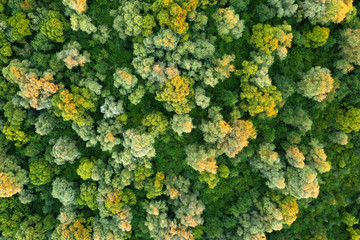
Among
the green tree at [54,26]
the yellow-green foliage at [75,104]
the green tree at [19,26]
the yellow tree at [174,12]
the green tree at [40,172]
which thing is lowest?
the green tree at [40,172]

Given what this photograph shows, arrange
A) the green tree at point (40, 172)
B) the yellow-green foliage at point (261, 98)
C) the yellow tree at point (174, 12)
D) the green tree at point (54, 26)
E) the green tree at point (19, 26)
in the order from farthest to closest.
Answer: the green tree at point (40, 172)
the yellow-green foliage at point (261, 98)
the green tree at point (19, 26)
the green tree at point (54, 26)
the yellow tree at point (174, 12)

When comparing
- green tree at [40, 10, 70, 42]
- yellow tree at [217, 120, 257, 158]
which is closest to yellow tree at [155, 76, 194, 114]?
yellow tree at [217, 120, 257, 158]

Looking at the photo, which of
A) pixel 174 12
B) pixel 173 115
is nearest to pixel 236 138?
pixel 173 115

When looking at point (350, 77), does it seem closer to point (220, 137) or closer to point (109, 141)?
point (220, 137)

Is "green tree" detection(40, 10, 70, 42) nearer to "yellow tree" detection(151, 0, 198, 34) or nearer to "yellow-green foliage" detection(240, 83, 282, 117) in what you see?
"yellow tree" detection(151, 0, 198, 34)

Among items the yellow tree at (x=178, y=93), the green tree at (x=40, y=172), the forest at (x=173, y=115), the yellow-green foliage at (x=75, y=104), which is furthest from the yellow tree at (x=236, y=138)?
the green tree at (x=40, y=172)

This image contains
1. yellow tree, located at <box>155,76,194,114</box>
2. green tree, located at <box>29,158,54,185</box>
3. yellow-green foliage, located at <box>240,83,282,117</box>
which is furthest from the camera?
green tree, located at <box>29,158,54,185</box>

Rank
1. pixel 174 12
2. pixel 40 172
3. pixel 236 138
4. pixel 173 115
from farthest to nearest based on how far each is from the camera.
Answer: pixel 173 115 → pixel 40 172 → pixel 236 138 → pixel 174 12

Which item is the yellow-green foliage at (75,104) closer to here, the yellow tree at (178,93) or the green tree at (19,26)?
the green tree at (19,26)

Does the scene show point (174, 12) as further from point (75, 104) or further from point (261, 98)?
point (75, 104)

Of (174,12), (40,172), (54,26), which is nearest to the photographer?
(174,12)
